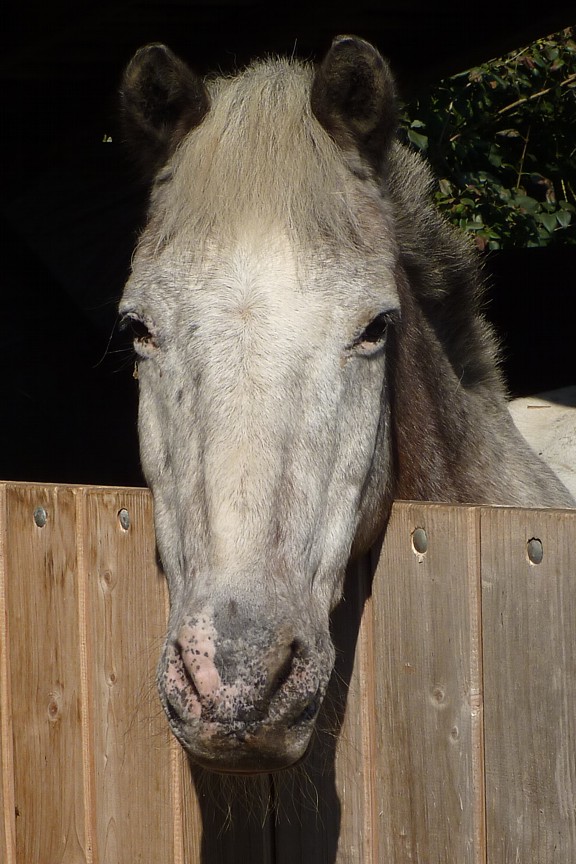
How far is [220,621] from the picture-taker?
1575 mm

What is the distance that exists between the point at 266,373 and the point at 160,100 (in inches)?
35.2

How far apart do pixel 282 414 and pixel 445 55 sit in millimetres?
3654

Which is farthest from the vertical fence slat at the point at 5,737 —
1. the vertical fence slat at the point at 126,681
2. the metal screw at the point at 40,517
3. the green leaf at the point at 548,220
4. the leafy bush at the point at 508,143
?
the green leaf at the point at 548,220

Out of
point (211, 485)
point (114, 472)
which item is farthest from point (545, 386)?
point (211, 485)

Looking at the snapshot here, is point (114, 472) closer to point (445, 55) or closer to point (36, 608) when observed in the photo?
point (445, 55)

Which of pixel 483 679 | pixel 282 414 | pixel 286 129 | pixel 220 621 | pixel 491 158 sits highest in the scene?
pixel 491 158

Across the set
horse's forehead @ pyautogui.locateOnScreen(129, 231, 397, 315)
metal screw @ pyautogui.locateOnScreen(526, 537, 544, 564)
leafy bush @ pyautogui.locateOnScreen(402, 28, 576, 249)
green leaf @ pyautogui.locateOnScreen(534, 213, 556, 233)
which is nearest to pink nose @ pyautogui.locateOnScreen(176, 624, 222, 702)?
metal screw @ pyautogui.locateOnScreen(526, 537, 544, 564)

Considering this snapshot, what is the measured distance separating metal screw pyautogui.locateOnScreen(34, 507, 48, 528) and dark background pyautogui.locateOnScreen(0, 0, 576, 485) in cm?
245

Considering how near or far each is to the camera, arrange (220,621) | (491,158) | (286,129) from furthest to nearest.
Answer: (491,158) < (286,129) < (220,621)

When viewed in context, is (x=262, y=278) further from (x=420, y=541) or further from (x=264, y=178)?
(x=420, y=541)

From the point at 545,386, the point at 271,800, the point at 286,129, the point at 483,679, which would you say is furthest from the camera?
the point at 545,386

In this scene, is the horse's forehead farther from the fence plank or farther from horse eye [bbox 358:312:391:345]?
the fence plank

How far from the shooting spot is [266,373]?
1.83 metres

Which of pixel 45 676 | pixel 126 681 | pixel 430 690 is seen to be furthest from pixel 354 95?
pixel 45 676
